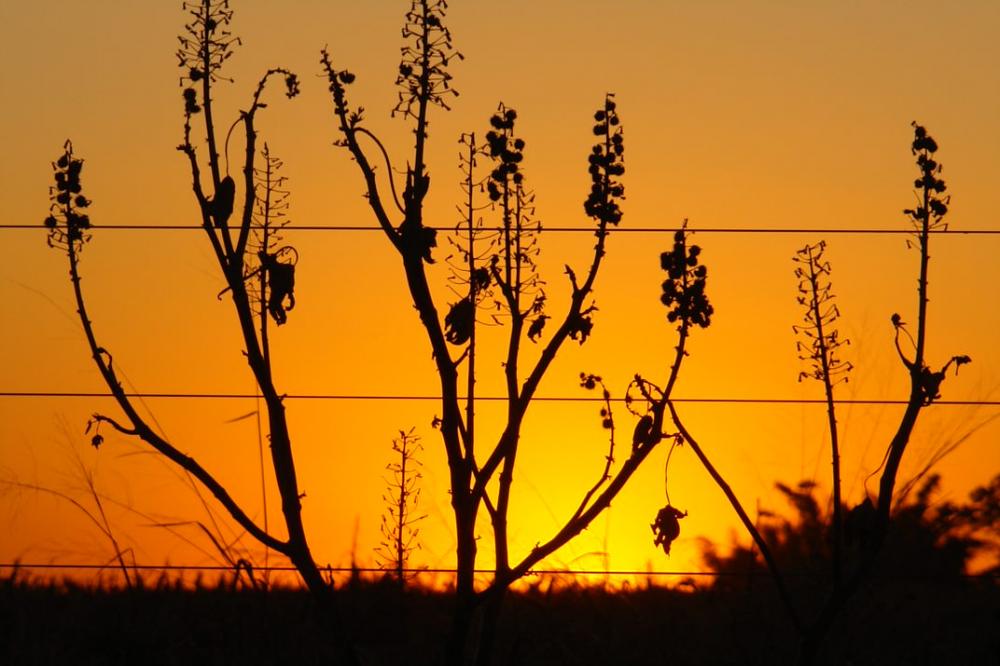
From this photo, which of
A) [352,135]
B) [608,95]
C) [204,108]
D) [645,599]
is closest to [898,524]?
[645,599]

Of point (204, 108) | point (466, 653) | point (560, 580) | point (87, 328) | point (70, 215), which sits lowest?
point (466, 653)

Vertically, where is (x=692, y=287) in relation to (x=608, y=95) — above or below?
below

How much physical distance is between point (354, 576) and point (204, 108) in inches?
82.8

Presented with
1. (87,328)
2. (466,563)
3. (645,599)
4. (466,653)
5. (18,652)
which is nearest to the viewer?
(87,328)

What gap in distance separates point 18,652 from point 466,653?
→ 5.99 ft

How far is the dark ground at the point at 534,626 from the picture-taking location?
513 centimetres

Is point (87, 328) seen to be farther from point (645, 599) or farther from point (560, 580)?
point (645, 599)

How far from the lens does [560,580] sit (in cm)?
538

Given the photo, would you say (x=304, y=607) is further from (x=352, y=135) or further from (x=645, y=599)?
(x=352, y=135)

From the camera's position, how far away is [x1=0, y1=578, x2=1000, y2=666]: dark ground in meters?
5.13

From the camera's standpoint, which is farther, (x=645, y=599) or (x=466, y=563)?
(x=645, y=599)

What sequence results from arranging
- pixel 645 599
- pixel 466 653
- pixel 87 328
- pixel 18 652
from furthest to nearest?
pixel 645 599 → pixel 18 652 → pixel 466 653 → pixel 87 328

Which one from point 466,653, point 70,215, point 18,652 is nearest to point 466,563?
point 466,653

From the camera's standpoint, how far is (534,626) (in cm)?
538
